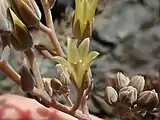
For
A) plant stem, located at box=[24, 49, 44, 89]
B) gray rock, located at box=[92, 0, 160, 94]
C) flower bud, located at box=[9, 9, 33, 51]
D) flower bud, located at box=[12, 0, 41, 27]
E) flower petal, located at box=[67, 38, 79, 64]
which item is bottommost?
gray rock, located at box=[92, 0, 160, 94]

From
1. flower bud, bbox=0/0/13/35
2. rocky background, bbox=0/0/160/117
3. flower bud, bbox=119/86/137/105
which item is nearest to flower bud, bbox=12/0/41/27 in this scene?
flower bud, bbox=0/0/13/35

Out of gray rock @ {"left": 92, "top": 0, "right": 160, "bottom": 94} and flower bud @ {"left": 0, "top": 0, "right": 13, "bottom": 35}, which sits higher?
flower bud @ {"left": 0, "top": 0, "right": 13, "bottom": 35}

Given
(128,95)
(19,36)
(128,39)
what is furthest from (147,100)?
(128,39)

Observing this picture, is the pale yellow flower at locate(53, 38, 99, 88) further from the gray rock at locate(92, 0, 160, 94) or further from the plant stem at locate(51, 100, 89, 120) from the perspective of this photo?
the gray rock at locate(92, 0, 160, 94)

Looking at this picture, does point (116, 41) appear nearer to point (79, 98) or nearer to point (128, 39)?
point (128, 39)

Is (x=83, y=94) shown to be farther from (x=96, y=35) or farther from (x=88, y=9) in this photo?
(x=96, y=35)

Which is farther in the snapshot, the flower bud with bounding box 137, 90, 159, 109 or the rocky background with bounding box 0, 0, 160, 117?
the rocky background with bounding box 0, 0, 160, 117

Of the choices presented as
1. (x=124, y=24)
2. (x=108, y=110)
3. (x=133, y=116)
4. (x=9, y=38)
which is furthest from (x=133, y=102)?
(x=124, y=24)
